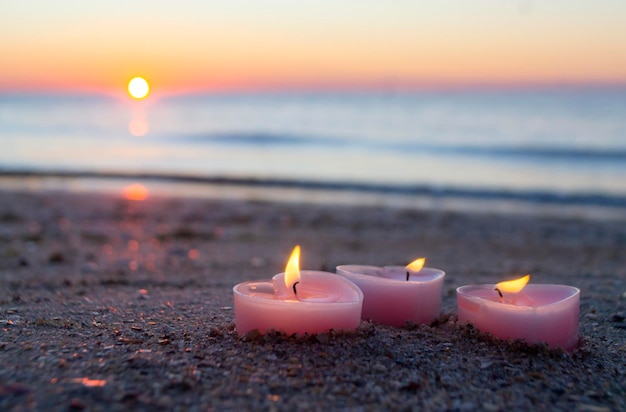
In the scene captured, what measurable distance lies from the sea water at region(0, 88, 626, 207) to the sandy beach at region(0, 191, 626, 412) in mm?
6890

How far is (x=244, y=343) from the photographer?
219 centimetres

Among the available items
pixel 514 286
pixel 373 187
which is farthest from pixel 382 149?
pixel 514 286

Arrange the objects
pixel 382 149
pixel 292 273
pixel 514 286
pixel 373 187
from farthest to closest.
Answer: pixel 382 149
pixel 373 187
pixel 514 286
pixel 292 273

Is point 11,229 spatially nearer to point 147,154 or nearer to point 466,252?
point 466,252

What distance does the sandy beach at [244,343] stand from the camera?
1.83 m

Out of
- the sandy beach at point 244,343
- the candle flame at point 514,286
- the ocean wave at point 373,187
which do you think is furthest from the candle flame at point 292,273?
the ocean wave at point 373,187

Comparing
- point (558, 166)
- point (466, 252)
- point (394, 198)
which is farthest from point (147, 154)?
point (466, 252)

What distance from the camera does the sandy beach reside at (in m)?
1.83

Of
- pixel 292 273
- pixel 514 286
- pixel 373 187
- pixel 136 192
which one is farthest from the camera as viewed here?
pixel 373 187

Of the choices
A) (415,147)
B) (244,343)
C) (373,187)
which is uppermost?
(415,147)

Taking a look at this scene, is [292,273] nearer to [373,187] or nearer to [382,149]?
[373,187]

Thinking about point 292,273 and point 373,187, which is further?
point 373,187

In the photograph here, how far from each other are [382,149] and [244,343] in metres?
19.8

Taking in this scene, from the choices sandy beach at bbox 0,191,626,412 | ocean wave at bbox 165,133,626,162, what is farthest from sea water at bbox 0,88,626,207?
sandy beach at bbox 0,191,626,412
